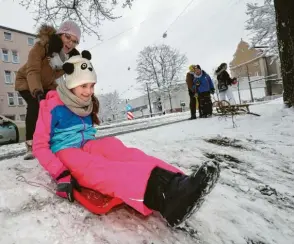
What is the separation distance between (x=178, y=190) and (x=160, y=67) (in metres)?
37.5

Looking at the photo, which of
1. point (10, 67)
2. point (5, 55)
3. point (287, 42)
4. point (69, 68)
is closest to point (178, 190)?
point (69, 68)

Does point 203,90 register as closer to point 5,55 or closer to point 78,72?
point 78,72

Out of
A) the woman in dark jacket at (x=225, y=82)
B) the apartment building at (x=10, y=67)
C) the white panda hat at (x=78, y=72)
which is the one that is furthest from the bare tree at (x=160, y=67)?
the white panda hat at (x=78, y=72)

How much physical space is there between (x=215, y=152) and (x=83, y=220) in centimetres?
233

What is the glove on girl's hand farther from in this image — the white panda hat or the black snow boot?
the white panda hat

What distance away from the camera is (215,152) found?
147 inches

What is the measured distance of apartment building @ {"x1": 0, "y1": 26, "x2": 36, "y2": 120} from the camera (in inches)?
1330

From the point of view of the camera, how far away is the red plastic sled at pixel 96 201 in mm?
1885

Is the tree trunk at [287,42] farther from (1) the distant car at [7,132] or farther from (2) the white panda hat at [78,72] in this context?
(1) the distant car at [7,132]

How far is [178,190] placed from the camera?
1.56m

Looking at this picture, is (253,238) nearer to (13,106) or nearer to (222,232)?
(222,232)

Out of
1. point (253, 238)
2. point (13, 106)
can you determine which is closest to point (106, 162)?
point (253, 238)

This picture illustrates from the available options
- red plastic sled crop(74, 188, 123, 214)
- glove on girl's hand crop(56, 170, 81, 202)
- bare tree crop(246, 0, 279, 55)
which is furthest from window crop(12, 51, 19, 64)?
red plastic sled crop(74, 188, 123, 214)

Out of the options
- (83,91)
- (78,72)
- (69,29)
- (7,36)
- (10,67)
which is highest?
(7,36)
